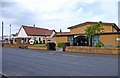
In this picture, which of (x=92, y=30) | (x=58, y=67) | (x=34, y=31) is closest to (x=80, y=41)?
(x=92, y=30)

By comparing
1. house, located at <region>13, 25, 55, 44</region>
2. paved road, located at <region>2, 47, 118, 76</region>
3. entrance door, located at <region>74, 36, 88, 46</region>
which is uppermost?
house, located at <region>13, 25, 55, 44</region>

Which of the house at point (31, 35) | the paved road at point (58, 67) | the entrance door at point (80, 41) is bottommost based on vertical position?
the paved road at point (58, 67)

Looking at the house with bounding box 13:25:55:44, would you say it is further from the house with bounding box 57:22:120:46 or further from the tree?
the tree

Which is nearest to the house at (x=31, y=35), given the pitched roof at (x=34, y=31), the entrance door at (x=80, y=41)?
the pitched roof at (x=34, y=31)

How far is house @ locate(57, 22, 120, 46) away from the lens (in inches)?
1661

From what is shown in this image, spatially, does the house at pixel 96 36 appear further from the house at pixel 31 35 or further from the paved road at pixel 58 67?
the paved road at pixel 58 67

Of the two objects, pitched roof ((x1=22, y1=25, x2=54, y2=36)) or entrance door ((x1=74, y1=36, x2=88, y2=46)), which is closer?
entrance door ((x1=74, y1=36, x2=88, y2=46))

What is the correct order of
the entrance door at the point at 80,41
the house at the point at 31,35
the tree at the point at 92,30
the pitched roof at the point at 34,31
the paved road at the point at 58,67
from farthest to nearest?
the pitched roof at the point at 34,31
the house at the point at 31,35
the entrance door at the point at 80,41
the tree at the point at 92,30
the paved road at the point at 58,67

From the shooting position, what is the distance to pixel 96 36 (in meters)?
46.1

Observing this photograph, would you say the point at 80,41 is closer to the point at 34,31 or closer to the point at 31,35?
the point at 31,35

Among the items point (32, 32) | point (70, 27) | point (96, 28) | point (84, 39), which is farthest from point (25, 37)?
point (96, 28)

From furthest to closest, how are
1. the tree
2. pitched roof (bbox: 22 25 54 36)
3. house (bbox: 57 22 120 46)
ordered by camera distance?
pitched roof (bbox: 22 25 54 36)
the tree
house (bbox: 57 22 120 46)

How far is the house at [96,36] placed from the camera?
4220 centimetres

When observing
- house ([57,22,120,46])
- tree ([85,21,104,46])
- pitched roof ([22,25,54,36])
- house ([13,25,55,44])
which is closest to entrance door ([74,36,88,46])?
house ([57,22,120,46])
